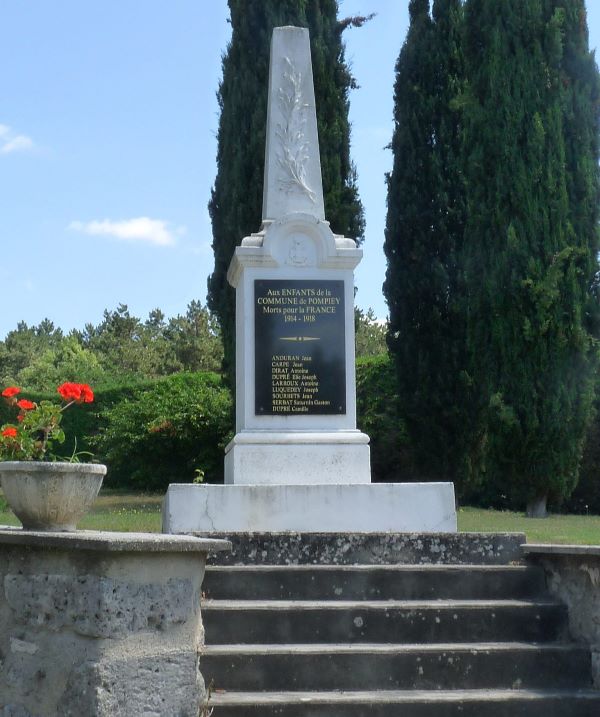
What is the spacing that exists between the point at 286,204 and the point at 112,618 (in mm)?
4768

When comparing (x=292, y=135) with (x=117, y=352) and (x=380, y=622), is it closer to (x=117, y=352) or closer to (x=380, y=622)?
(x=380, y=622)

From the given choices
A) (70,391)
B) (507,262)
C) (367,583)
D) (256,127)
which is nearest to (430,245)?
(507,262)

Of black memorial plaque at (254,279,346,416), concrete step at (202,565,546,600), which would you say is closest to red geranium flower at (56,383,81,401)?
concrete step at (202,565,546,600)

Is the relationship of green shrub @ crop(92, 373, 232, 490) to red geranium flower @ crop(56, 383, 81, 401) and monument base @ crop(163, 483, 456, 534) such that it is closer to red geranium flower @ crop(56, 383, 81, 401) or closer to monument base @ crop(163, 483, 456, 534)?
monument base @ crop(163, 483, 456, 534)

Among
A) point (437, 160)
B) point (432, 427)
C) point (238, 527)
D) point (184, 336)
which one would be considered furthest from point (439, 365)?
point (184, 336)

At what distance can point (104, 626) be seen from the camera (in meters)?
4.50

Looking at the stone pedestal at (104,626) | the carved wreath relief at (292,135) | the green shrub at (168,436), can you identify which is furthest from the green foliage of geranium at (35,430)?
the green shrub at (168,436)

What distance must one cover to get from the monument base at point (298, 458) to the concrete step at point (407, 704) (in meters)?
2.97

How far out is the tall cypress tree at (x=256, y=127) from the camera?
15609mm

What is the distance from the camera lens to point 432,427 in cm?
1599

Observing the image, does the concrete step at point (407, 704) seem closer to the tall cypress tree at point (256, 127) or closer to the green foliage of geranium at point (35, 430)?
the green foliage of geranium at point (35, 430)

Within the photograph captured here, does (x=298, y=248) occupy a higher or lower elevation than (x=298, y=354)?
higher

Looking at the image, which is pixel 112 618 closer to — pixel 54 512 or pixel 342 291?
pixel 54 512

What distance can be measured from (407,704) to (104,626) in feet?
5.02
